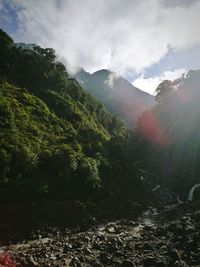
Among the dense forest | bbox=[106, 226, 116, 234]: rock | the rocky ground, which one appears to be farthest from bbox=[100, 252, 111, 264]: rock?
the dense forest

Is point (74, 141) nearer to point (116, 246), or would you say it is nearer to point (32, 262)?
point (116, 246)

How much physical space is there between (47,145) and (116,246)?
27490mm

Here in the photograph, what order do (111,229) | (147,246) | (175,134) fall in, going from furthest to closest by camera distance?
(175,134), (111,229), (147,246)

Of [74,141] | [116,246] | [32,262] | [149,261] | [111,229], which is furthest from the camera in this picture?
[74,141]

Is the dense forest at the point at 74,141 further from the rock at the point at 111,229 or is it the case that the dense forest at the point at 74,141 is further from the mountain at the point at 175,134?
the rock at the point at 111,229

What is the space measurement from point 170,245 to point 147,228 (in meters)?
6.94

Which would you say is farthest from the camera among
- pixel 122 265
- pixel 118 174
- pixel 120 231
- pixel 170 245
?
pixel 118 174

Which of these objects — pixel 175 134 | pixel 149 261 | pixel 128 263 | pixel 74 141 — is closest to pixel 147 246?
pixel 149 261

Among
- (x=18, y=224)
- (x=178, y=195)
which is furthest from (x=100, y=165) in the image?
(x=18, y=224)

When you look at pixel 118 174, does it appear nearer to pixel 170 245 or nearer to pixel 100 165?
pixel 100 165

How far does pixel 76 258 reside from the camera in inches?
1191

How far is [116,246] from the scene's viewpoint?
34031 millimetres

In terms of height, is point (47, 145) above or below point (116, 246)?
above

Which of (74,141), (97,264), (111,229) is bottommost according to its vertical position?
(97,264)
